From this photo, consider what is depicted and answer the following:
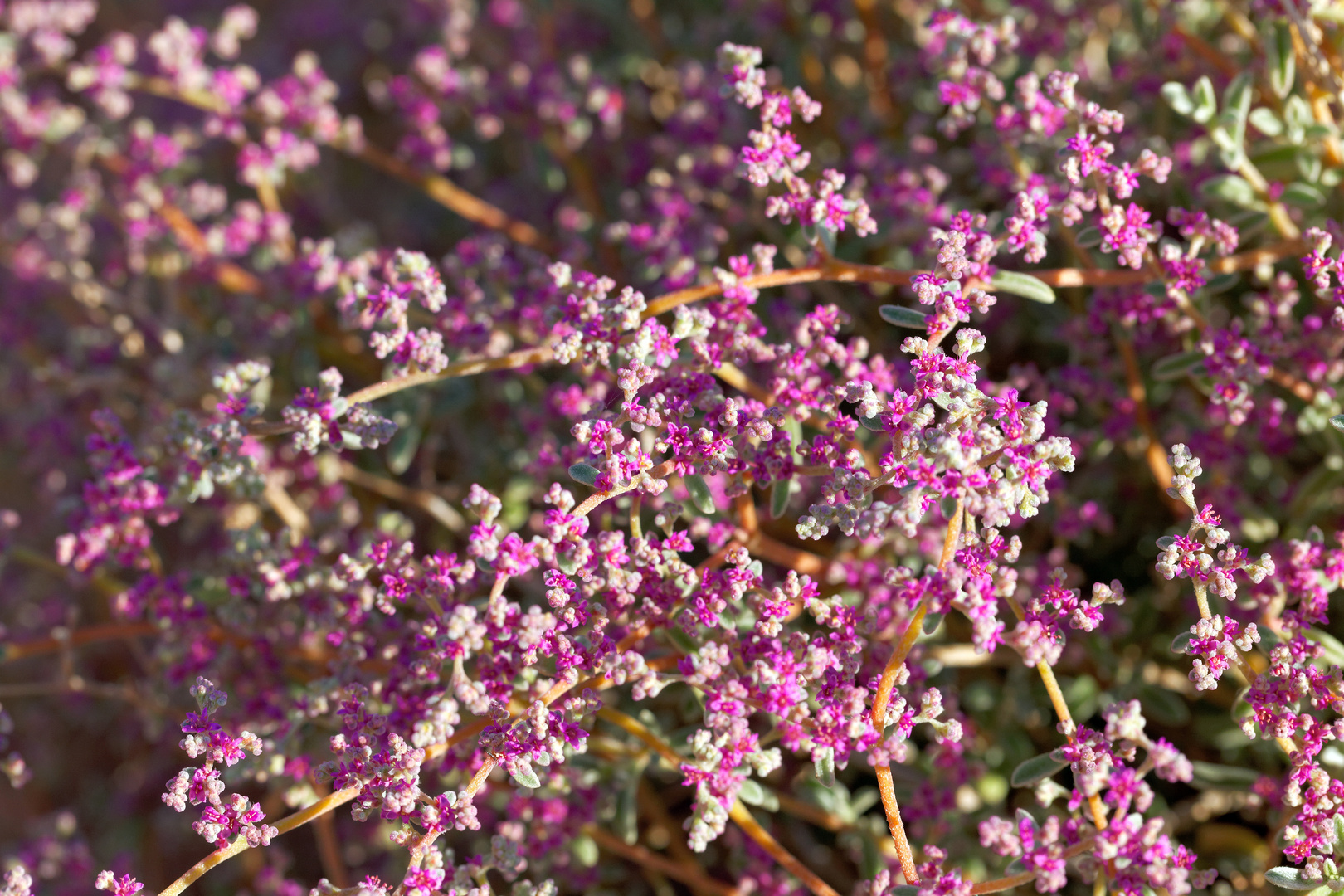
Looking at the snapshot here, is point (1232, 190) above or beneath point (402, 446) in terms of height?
above

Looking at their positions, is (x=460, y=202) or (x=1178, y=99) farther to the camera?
(x=460, y=202)

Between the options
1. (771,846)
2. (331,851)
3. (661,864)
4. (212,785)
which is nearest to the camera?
(212,785)

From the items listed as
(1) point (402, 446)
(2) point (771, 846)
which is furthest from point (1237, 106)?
(1) point (402, 446)

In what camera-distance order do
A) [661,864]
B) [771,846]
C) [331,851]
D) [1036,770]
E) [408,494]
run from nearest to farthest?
[1036,770] < [771,846] < [661,864] < [331,851] < [408,494]

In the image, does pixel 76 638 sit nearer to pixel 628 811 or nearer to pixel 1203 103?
pixel 628 811

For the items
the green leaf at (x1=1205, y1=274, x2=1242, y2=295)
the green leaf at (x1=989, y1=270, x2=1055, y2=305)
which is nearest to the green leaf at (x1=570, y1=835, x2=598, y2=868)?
the green leaf at (x1=989, y1=270, x2=1055, y2=305)

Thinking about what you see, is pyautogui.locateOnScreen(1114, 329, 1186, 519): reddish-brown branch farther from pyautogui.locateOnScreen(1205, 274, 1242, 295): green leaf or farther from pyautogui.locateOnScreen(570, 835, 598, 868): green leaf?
pyautogui.locateOnScreen(570, 835, 598, 868): green leaf
